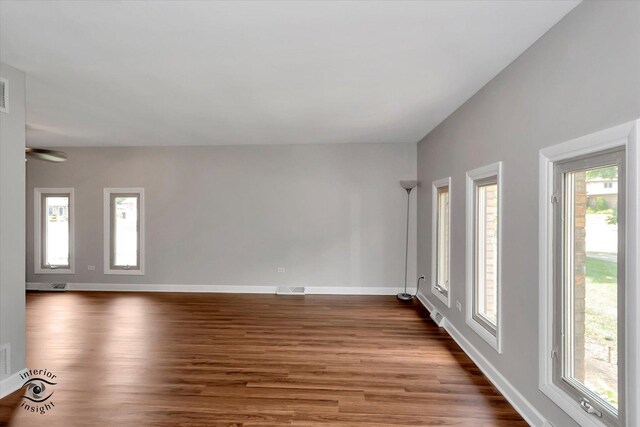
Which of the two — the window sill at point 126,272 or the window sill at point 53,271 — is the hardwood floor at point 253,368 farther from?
the window sill at point 53,271

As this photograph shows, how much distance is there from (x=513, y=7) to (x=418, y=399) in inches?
111

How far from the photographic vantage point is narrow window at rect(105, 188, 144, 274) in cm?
623

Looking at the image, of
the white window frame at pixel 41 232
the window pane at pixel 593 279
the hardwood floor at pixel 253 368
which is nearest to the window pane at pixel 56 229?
the white window frame at pixel 41 232

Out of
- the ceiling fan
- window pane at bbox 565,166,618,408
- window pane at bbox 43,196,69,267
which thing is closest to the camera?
window pane at bbox 565,166,618,408

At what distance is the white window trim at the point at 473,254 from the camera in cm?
281

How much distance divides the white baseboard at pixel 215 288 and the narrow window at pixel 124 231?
0.98ft

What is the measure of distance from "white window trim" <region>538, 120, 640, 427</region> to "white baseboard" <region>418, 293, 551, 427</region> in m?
0.26

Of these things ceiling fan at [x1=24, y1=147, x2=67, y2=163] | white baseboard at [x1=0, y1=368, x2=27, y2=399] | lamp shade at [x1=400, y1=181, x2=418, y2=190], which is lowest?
white baseboard at [x1=0, y1=368, x2=27, y2=399]

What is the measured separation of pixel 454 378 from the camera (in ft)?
9.90

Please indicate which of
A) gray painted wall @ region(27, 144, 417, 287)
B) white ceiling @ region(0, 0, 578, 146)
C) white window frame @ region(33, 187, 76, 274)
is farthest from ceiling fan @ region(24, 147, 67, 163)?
white window frame @ region(33, 187, 76, 274)

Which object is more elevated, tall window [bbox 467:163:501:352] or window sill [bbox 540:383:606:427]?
tall window [bbox 467:163:501:352]

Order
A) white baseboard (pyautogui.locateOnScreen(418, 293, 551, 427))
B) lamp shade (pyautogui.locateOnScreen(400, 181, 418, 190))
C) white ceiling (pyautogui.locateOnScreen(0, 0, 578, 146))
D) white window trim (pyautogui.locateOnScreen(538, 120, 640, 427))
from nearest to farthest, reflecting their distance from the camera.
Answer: white window trim (pyautogui.locateOnScreen(538, 120, 640, 427)), white ceiling (pyautogui.locateOnScreen(0, 0, 578, 146)), white baseboard (pyautogui.locateOnScreen(418, 293, 551, 427)), lamp shade (pyautogui.locateOnScreen(400, 181, 418, 190))

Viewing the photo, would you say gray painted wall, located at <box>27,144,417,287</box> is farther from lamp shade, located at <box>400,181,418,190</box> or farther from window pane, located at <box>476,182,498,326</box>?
window pane, located at <box>476,182,498,326</box>

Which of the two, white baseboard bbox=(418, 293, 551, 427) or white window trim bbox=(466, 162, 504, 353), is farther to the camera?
white window trim bbox=(466, 162, 504, 353)
